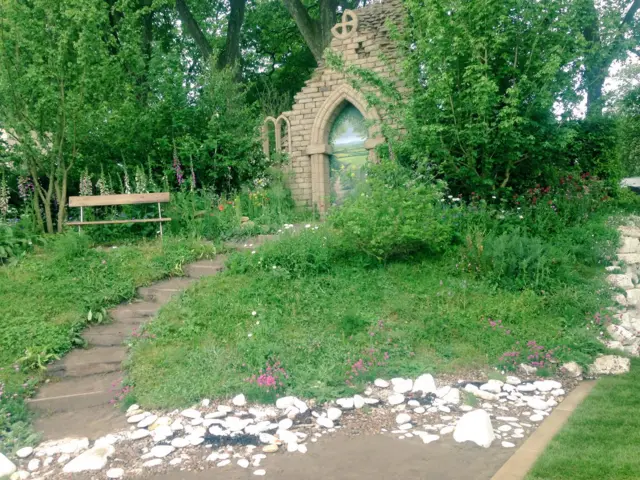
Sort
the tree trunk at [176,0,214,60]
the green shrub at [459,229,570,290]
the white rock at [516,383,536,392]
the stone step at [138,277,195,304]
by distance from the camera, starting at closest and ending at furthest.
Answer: the white rock at [516,383,536,392] → the green shrub at [459,229,570,290] → the stone step at [138,277,195,304] → the tree trunk at [176,0,214,60]

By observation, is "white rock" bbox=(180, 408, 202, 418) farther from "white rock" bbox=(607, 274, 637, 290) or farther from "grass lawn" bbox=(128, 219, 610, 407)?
"white rock" bbox=(607, 274, 637, 290)

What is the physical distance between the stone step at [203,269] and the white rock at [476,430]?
171 inches

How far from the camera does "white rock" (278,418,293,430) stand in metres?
4.19

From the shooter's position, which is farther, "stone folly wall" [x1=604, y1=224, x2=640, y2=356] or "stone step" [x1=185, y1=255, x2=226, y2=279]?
"stone step" [x1=185, y1=255, x2=226, y2=279]

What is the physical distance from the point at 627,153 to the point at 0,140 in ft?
83.9

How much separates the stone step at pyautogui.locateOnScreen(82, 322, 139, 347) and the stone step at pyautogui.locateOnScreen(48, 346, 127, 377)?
11 cm

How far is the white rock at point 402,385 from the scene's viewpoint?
4.77 meters

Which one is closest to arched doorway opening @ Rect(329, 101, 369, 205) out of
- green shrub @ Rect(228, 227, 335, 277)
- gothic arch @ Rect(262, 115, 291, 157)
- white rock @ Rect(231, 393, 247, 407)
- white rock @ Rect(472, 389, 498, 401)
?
gothic arch @ Rect(262, 115, 291, 157)

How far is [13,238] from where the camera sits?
781 cm

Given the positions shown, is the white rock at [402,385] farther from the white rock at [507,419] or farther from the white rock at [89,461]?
the white rock at [89,461]

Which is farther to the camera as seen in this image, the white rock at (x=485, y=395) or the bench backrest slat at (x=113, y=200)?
the bench backrest slat at (x=113, y=200)

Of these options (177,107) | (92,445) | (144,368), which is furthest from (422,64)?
(92,445)

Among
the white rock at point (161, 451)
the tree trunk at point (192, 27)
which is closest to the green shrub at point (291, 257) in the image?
the white rock at point (161, 451)

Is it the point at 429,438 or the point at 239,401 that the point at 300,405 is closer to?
the point at 239,401
